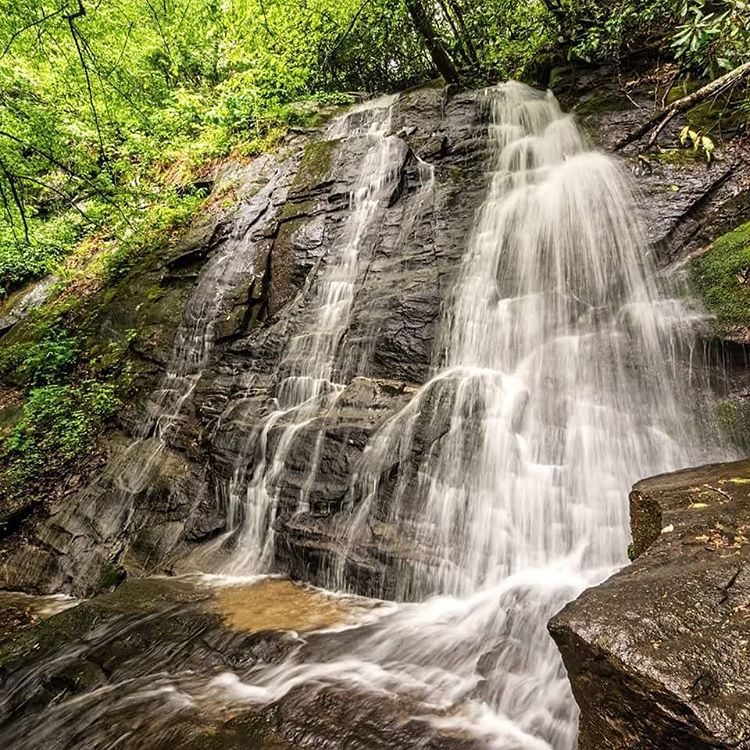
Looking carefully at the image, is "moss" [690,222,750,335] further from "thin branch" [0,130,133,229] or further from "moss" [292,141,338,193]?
"moss" [292,141,338,193]

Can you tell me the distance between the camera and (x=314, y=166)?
30.2ft

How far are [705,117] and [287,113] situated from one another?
8557 millimetres

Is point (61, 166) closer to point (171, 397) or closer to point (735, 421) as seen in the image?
point (171, 397)

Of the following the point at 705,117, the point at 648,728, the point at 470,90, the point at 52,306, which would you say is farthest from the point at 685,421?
the point at 52,306

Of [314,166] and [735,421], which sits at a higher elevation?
[314,166]

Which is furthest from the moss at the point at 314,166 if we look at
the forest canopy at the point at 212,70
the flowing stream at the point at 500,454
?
the flowing stream at the point at 500,454

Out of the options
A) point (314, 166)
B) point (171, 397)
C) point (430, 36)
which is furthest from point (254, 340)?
point (430, 36)

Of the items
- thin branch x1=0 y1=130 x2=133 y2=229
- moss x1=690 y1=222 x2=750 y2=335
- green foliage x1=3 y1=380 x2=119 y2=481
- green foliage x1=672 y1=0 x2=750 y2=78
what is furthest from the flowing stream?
thin branch x1=0 y1=130 x2=133 y2=229

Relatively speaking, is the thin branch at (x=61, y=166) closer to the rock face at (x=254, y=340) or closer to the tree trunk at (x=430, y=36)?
the rock face at (x=254, y=340)

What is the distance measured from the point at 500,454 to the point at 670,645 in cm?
284

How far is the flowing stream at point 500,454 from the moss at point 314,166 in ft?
6.89

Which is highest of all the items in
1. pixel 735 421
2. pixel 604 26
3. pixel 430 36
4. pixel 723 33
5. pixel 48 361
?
pixel 430 36

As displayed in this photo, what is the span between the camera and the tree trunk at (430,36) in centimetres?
878

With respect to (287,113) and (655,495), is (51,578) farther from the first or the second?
(287,113)
